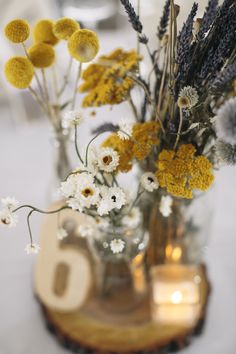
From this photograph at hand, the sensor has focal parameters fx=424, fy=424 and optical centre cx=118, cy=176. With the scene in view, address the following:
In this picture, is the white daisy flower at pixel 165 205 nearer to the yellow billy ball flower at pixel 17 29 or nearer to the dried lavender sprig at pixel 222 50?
the dried lavender sprig at pixel 222 50

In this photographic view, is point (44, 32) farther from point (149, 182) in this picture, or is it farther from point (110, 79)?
point (149, 182)

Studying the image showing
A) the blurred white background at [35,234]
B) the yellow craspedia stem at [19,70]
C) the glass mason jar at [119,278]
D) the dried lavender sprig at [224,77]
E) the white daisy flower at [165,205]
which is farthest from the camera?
the blurred white background at [35,234]

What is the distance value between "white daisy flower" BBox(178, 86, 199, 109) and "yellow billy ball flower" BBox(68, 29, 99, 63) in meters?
0.16

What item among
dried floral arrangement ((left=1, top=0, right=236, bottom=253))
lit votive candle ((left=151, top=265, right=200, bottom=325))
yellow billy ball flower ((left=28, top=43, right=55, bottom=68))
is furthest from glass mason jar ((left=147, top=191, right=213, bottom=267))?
Result: yellow billy ball flower ((left=28, top=43, right=55, bottom=68))

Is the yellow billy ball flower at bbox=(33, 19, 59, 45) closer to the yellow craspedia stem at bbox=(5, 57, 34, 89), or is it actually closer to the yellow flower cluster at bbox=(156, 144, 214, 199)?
the yellow craspedia stem at bbox=(5, 57, 34, 89)

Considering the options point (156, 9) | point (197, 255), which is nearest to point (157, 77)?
point (197, 255)

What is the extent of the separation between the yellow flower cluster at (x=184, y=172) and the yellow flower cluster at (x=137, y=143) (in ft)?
0.10

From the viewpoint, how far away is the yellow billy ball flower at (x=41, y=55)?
28.0 inches

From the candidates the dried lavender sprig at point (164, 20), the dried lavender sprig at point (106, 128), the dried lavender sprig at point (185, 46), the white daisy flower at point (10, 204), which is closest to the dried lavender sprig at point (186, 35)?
the dried lavender sprig at point (185, 46)

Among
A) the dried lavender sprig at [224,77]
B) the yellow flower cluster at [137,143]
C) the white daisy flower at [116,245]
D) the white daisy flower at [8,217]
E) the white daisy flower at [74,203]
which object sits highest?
the dried lavender sprig at [224,77]

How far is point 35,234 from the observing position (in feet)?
3.59

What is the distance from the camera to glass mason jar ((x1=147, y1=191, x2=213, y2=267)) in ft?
2.98

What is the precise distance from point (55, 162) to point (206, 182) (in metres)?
0.45

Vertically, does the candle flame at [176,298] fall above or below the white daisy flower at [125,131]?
below
